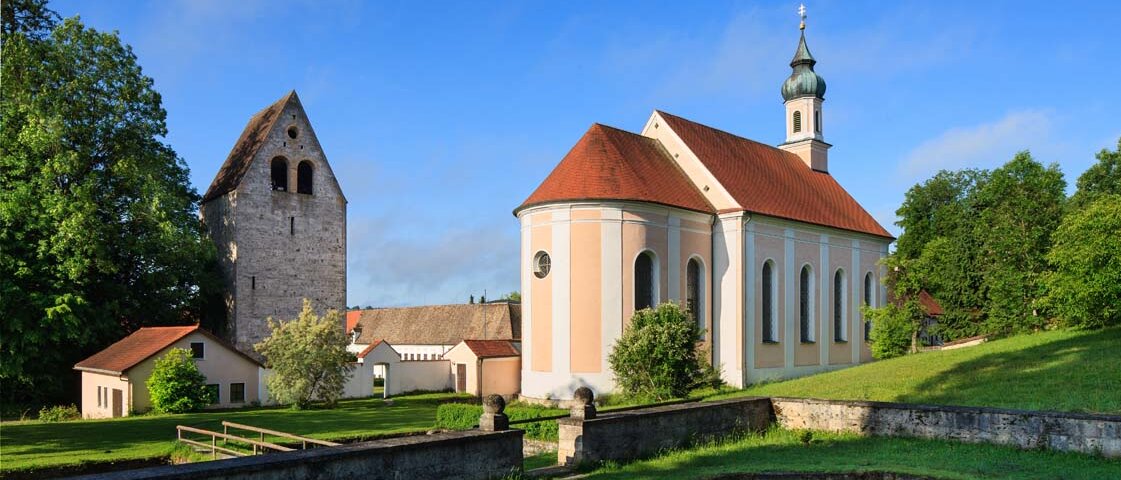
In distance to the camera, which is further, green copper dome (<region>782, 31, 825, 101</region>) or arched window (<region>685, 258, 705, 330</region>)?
green copper dome (<region>782, 31, 825, 101</region>)

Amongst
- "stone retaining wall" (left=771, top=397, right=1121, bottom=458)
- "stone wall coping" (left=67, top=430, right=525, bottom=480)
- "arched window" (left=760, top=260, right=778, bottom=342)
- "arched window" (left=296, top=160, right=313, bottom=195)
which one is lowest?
"stone retaining wall" (left=771, top=397, right=1121, bottom=458)

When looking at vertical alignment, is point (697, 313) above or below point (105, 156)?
below

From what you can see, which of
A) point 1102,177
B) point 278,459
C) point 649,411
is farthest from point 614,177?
point 1102,177

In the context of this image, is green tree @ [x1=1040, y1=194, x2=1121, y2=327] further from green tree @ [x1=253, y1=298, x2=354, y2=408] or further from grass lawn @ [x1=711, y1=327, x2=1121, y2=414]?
green tree @ [x1=253, y1=298, x2=354, y2=408]

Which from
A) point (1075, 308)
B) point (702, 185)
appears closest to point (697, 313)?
point (702, 185)

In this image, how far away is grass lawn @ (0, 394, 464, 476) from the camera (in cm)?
1905

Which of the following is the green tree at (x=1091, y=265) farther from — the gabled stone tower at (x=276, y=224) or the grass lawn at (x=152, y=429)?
the gabled stone tower at (x=276, y=224)

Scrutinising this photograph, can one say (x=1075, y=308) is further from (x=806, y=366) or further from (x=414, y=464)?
(x=414, y=464)

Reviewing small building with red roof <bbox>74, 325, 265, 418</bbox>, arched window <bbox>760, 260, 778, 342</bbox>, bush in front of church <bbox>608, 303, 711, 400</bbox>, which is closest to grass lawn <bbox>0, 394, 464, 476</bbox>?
small building with red roof <bbox>74, 325, 265, 418</bbox>

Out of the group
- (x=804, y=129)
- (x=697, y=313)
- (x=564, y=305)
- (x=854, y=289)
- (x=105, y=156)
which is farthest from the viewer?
(x=804, y=129)

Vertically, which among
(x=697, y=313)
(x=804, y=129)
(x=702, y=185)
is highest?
(x=804, y=129)

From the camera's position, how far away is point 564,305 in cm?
2814

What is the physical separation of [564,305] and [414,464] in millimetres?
17085

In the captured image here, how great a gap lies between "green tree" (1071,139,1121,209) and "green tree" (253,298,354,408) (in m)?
38.7
